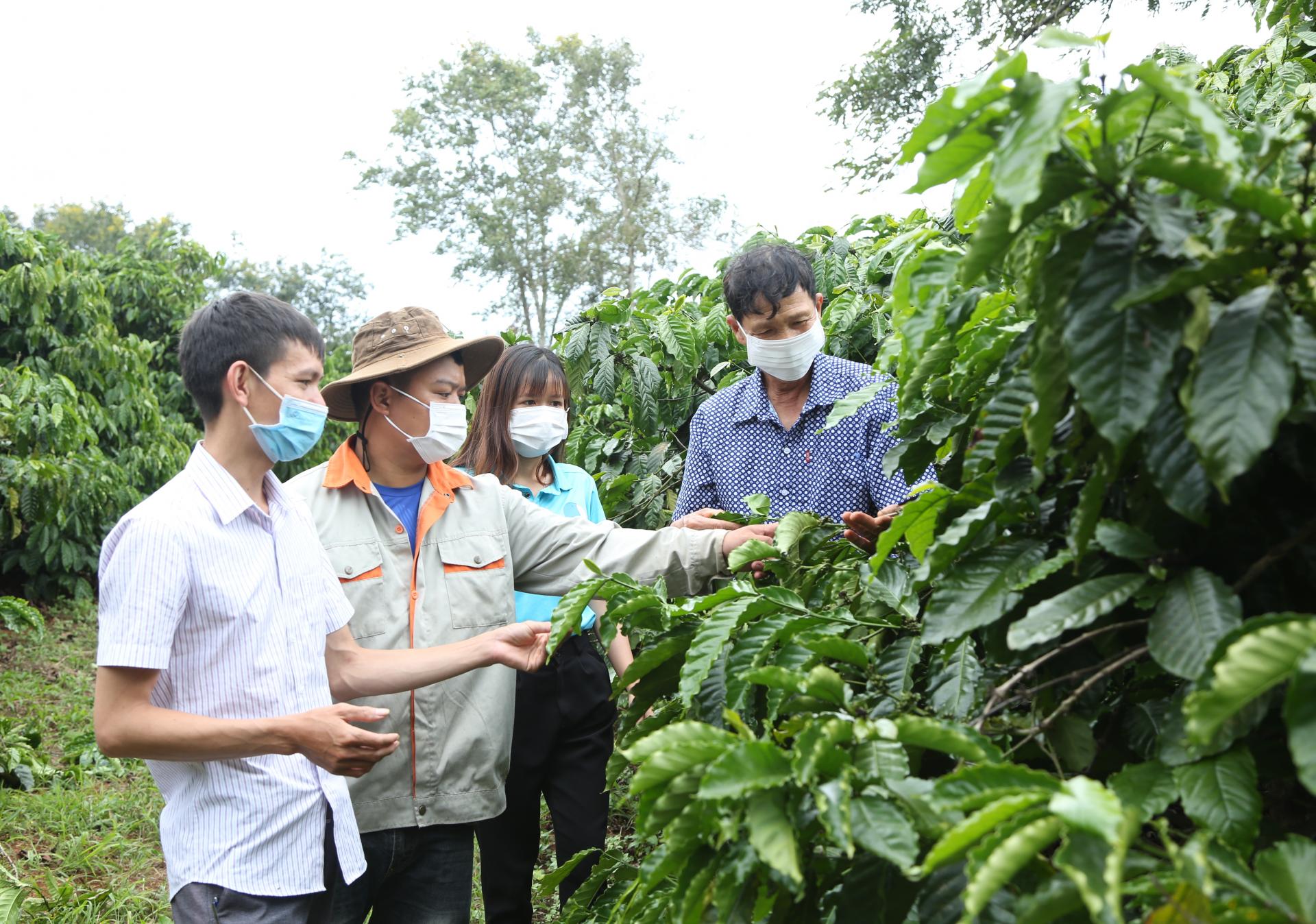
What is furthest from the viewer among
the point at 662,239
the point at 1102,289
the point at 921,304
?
the point at 662,239

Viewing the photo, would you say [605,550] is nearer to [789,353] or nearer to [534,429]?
[789,353]

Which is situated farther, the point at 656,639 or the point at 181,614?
the point at 181,614

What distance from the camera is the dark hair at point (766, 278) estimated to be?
8.59ft

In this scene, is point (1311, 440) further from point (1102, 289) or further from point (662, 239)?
point (662, 239)

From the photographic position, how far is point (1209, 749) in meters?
0.84

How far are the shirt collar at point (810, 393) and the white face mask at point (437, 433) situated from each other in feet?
2.20

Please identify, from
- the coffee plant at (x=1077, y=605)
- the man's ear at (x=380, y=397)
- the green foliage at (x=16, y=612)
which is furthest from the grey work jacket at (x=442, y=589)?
the green foliage at (x=16, y=612)

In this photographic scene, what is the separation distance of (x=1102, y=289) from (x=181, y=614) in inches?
58.2

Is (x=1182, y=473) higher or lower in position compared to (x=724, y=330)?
higher

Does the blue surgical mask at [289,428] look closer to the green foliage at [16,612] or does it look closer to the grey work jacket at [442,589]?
the grey work jacket at [442,589]

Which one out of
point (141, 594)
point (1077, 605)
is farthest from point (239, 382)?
point (1077, 605)

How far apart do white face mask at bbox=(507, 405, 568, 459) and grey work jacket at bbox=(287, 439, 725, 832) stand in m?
0.76

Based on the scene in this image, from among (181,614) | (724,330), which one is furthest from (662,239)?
(181,614)

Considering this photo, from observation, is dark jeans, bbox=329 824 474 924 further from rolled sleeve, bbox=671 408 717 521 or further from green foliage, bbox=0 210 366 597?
green foliage, bbox=0 210 366 597
